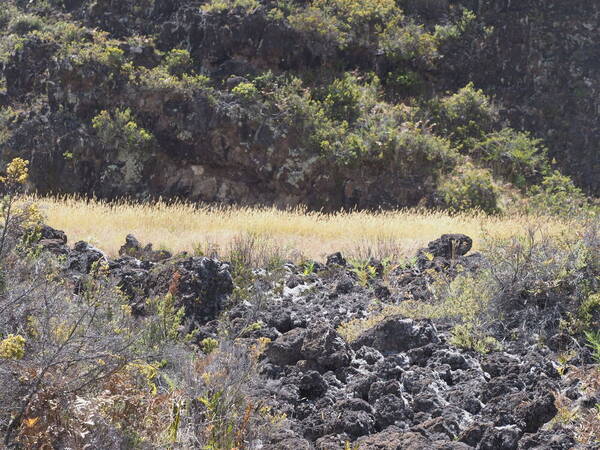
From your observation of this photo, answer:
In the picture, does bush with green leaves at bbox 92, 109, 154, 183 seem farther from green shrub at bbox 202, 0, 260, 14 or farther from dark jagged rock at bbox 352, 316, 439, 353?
dark jagged rock at bbox 352, 316, 439, 353

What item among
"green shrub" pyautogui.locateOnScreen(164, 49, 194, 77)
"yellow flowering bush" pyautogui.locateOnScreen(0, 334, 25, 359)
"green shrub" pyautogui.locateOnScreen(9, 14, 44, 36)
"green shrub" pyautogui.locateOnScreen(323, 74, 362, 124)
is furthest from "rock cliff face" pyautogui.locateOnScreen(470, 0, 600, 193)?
"yellow flowering bush" pyautogui.locateOnScreen(0, 334, 25, 359)

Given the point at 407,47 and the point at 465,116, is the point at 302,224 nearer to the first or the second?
the point at 465,116

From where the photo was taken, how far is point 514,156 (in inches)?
784

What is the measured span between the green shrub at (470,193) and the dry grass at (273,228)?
6.28 ft

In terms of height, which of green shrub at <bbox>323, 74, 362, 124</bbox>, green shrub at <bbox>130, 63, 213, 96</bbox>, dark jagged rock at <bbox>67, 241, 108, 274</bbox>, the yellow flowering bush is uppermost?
green shrub at <bbox>323, 74, 362, 124</bbox>

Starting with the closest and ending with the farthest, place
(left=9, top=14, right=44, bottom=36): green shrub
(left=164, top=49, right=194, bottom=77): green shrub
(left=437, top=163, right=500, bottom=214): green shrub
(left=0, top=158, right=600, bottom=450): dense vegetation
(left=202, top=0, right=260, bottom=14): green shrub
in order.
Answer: (left=0, top=158, right=600, bottom=450): dense vegetation
(left=437, top=163, right=500, bottom=214): green shrub
(left=164, top=49, right=194, bottom=77): green shrub
(left=202, top=0, right=260, bottom=14): green shrub
(left=9, top=14, right=44, bottom=36): green shrub

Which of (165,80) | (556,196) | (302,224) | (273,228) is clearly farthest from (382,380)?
(165,80)

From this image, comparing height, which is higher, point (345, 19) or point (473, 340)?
point (345, 19)

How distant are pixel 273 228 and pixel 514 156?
8888 mm

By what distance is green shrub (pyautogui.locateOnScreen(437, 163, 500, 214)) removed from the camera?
1831cm

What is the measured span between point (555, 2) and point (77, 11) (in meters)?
15.2

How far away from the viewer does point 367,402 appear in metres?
5.57

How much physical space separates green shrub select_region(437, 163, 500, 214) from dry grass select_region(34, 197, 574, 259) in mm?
1914

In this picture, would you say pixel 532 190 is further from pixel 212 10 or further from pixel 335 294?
pixel 335 294
